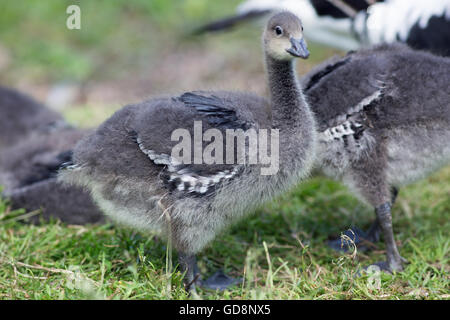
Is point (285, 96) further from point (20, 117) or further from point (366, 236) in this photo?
point (20, 117)

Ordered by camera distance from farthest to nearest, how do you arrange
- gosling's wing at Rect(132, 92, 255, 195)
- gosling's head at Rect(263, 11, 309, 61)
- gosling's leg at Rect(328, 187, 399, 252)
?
gosling's leg at Rect(328, 187, 399, 252)
gosling's head at Rect(263, 11, 309, 61)
gosling's wing at Rect(132, 92, 255, 195)

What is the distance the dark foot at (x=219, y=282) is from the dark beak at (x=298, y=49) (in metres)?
1.43

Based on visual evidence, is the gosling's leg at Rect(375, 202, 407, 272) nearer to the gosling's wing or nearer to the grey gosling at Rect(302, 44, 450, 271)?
the grey gosling at Rect(302, 44, 450, 271)

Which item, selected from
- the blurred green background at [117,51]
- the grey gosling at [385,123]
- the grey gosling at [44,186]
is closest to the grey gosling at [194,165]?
the grey gosling at [385,123]

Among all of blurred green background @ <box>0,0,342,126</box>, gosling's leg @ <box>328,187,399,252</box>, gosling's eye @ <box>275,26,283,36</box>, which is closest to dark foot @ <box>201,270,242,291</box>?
gosling's leg @ <box>328,187,399,252</box>

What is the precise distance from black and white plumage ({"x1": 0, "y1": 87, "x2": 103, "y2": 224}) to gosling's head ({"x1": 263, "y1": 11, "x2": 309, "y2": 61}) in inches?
57.2

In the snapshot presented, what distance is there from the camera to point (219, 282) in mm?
3572

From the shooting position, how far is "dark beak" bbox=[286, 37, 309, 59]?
313 cm

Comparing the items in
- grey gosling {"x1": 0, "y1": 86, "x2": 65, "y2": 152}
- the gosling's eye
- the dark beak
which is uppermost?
the gosling's eye

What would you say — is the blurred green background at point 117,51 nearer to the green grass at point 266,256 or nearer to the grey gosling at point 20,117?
the grey gosling at point 20,117

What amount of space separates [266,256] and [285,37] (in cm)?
139

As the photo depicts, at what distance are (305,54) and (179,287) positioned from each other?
146cm

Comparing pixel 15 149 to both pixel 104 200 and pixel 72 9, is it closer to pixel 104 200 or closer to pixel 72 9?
pixel 104 200
